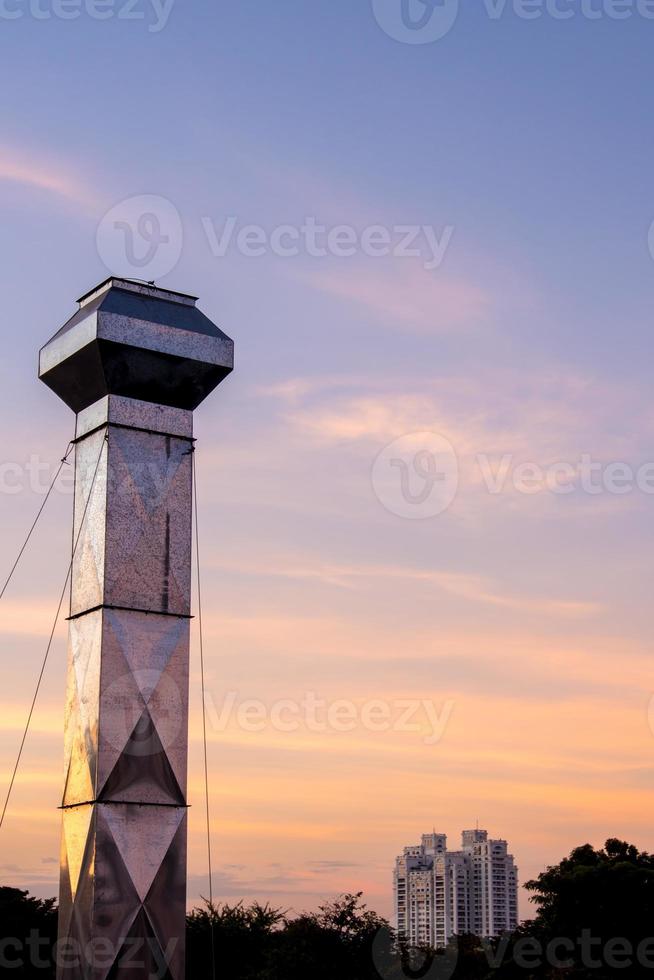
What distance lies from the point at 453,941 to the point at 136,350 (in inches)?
1940

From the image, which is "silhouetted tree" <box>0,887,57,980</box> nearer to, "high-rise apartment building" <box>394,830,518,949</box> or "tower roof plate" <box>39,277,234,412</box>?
"tower roof plate" <box>39,277,234,412</box>

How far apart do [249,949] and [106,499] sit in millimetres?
45747

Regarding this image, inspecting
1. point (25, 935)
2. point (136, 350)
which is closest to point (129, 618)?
point (136, 350)

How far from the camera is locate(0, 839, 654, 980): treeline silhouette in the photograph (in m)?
51.8

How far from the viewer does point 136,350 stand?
68.5ft

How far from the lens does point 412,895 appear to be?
6191 inches

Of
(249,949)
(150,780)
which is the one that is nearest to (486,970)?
(249,949)

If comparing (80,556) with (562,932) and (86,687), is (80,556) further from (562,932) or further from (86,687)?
(562,932)

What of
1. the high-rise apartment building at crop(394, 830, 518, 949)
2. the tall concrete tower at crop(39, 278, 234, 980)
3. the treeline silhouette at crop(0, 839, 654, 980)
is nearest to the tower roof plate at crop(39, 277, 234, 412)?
the tall concrete tower at crop(39, 278, 234, 980)

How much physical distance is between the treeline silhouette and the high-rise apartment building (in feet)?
295

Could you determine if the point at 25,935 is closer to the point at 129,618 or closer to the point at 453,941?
the point at 453,941

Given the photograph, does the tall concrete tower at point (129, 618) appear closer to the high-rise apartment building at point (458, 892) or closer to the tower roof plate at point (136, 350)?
the tower roof plate at point (136, 350)

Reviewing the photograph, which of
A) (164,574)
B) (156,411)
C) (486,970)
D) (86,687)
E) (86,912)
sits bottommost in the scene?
(486,970)

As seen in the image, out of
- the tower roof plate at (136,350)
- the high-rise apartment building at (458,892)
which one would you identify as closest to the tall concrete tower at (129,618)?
the tower roof plate at (136,350)
